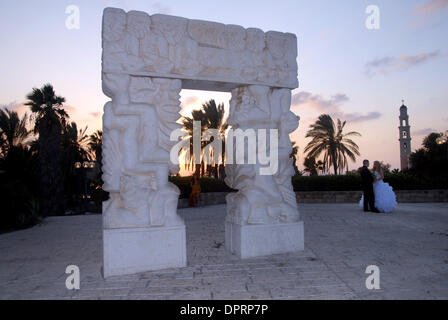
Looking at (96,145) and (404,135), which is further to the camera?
(404,135)

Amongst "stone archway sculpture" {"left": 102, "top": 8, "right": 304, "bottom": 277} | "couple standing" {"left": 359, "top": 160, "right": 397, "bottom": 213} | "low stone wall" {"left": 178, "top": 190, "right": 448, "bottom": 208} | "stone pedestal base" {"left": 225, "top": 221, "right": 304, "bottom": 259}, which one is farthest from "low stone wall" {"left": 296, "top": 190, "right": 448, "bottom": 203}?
"stone archway sculpture" {"left": 102, "top": 8, "right": 304, "bottom": 277}

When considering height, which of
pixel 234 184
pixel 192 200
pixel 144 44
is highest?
pixel 144 44

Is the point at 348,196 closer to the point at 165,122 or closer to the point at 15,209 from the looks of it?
the point at 165,122

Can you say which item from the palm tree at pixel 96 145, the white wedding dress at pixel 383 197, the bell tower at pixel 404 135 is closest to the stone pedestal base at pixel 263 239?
the white wedding dress at pixel 383 197

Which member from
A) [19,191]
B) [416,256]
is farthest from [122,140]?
[19,191]

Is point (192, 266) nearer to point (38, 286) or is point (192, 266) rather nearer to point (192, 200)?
point (38, 286)

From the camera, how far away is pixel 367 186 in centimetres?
1008

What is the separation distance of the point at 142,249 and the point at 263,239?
1725 millimetres

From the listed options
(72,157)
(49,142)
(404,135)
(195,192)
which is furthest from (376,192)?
(404,135)

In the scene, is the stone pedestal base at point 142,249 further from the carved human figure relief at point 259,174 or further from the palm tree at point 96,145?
the palm tree at point 96,145

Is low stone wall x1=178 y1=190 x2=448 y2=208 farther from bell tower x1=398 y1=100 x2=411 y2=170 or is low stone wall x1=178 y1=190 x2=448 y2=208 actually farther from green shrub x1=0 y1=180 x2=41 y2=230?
bell tower x1=398 y1=100 x2=411 y2=170

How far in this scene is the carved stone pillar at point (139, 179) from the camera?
4.28 metres

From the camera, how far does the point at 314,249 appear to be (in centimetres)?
531

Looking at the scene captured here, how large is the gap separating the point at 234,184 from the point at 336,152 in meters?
20.6
